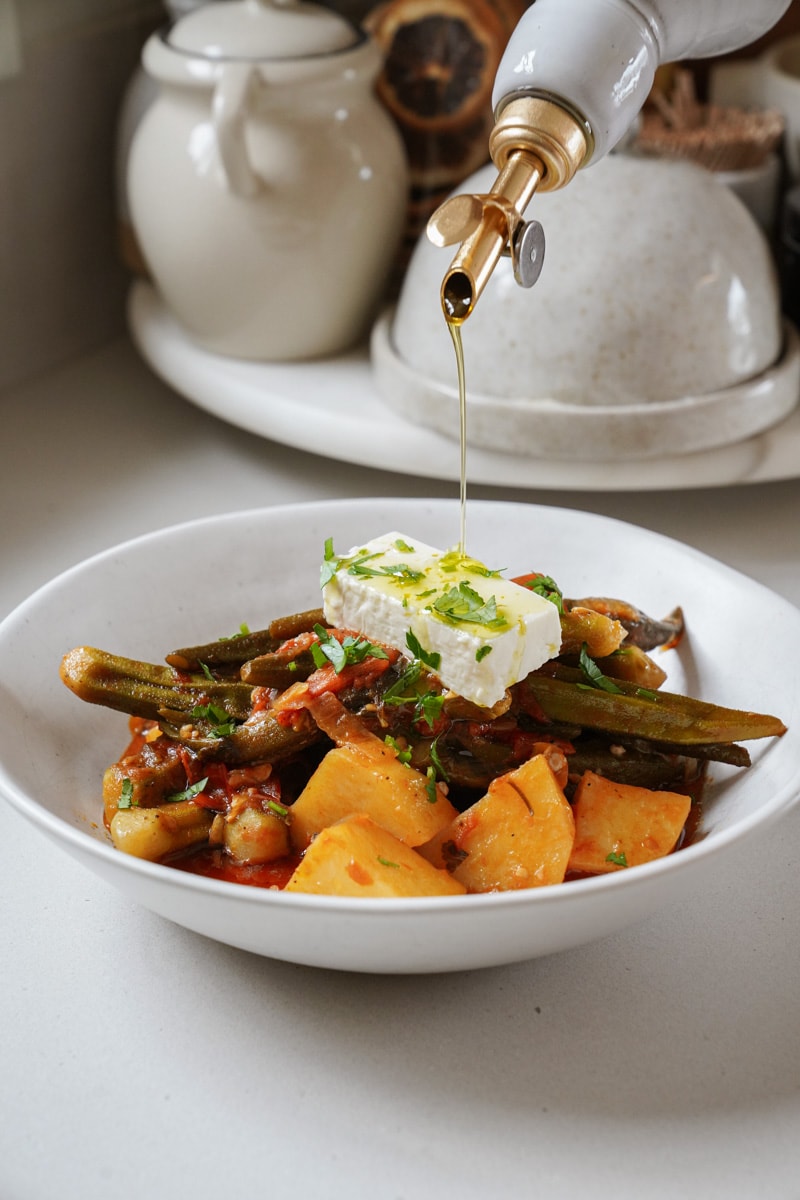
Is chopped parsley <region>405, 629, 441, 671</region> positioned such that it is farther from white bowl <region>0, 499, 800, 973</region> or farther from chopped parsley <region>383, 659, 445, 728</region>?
white bowl <region>0, 499, 800, 973</region>

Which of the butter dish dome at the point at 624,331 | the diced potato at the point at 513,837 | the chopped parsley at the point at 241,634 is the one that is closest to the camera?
the diced potato at the point at 513,837

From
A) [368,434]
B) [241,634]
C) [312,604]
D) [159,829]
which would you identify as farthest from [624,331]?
[159,829]

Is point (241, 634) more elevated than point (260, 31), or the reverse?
point (260, 31)

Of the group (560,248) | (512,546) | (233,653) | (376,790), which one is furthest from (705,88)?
(376,790)

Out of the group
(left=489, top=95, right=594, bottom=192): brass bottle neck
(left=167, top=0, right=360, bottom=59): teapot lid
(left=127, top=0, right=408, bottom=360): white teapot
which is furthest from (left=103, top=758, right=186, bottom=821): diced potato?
(left=167, top=0, right=360, bottom=59): teapot lid

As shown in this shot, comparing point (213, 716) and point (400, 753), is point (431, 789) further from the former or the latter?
point (213, 716)

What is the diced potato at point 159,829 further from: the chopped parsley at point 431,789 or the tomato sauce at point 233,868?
the chopped parsley at point 431,789

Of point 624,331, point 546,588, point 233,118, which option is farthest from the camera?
→ point 233,118

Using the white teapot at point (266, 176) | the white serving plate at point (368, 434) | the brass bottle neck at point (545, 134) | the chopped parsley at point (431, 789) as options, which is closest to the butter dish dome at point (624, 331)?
the white serving plate at point (368, 434)
